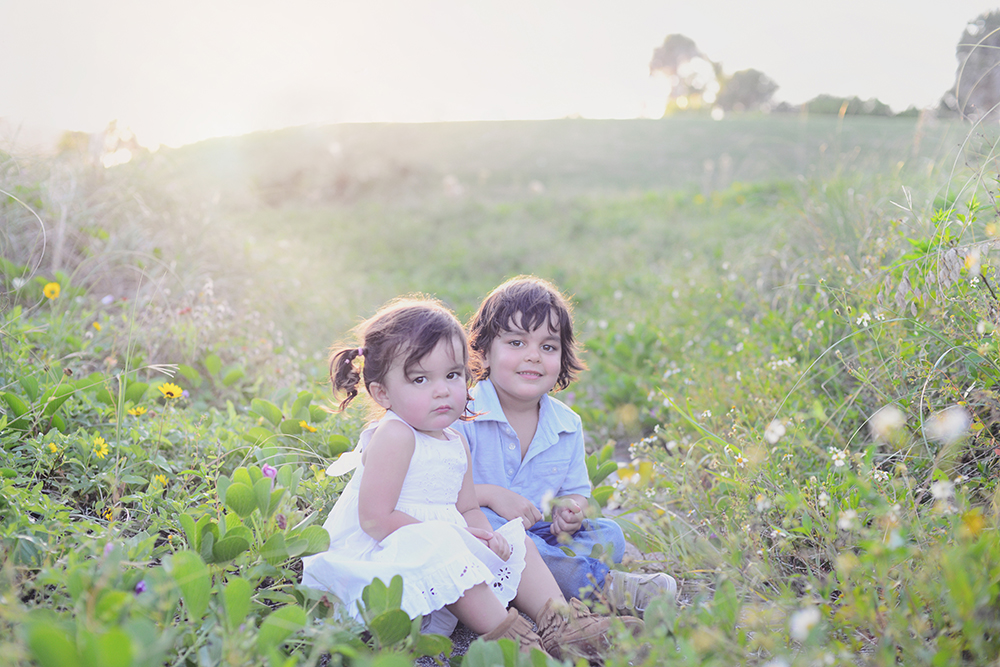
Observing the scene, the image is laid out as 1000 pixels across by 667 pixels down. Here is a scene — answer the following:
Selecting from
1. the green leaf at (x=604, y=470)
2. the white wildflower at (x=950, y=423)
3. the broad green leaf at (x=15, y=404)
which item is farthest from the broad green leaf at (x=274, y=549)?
the white wildflower at (x=950, y=423)

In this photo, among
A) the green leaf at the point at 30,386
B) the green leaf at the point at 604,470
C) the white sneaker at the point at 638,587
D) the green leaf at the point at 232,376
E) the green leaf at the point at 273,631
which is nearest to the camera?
the green leaf at the point at 273,631

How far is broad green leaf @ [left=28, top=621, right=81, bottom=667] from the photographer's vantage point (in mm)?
1045

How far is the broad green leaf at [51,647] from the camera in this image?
3.43ft

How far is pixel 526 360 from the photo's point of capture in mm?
2340

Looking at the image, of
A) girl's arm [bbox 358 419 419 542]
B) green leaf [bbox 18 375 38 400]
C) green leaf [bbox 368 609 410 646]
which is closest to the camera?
green leaf [bbox 368 609 410 646]

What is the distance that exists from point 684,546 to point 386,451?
1084 mm

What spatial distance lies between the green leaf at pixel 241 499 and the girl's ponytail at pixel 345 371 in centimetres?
38

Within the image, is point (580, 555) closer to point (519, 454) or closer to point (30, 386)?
point (519, 454)

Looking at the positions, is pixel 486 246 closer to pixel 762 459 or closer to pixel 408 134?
pixel 762 459

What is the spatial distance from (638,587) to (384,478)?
2.82ft

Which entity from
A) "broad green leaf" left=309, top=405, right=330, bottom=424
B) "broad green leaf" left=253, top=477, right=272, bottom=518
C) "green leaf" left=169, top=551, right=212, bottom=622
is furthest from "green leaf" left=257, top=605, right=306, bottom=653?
"broad green leaf" left=309, top=405, right=330, bottom=424

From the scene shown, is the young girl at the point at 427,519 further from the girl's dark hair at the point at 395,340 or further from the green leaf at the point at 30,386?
the green leaf at the point at 30,386

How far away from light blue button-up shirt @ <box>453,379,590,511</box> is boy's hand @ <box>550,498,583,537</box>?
0.14 m

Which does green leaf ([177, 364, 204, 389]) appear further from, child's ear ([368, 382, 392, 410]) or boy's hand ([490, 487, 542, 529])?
boy's hand ([490, 487, 542, 529])
